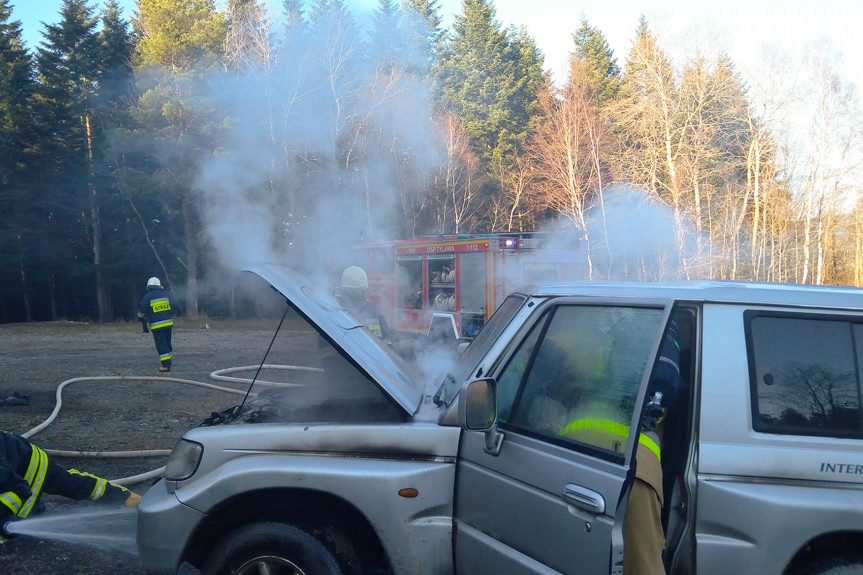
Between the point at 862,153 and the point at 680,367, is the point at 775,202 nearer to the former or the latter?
the point at 862,153

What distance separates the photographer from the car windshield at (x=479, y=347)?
2.98 metres

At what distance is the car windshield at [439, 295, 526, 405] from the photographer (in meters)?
2.98

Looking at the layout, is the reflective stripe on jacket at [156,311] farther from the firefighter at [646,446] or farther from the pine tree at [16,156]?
the pine tree at [16,156]

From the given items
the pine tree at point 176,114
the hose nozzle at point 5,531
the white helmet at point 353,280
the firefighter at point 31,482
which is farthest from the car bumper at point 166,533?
the pine tree at point 176,114

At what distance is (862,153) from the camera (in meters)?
21.9

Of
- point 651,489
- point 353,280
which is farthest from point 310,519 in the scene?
point 353,280

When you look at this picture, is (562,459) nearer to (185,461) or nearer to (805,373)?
(805,373)

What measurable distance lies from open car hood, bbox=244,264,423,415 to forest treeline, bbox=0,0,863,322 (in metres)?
11.4

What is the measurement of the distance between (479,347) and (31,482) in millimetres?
3038

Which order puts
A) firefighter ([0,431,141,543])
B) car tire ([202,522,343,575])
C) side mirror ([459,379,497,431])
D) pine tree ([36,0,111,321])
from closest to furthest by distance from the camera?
1. side mirror ([459,379,497,431])
2. car tire ([202,522,343,575])
3. firefighter ([0,431,141,543])
4. pine tree ([36,0,111,321])

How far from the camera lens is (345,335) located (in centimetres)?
308

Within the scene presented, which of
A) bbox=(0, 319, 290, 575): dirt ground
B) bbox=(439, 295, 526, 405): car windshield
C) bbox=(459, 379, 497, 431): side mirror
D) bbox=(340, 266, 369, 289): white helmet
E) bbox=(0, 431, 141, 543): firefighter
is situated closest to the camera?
bbox=(459, 379, 497, 431): side mirror

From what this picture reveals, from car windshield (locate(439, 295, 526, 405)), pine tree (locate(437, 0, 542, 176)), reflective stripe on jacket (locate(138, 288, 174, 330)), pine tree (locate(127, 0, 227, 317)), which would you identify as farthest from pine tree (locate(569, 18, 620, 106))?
car windshield (locate(439, 295, 526, 405))

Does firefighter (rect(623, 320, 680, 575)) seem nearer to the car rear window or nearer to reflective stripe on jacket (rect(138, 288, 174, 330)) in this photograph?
the car rear window
